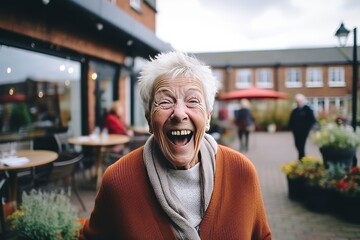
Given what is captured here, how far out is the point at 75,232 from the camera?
118 inches

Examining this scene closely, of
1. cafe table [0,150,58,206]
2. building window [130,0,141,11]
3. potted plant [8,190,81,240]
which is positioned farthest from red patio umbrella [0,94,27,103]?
potted plant [8,190,81,240]

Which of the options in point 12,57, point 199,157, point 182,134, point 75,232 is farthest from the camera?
point 12,57

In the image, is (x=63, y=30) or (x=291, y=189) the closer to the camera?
(x=291, y=189)

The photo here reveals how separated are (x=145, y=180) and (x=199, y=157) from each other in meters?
0.29

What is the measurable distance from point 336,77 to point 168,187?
114ft

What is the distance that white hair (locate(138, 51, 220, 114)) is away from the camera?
1482 mm

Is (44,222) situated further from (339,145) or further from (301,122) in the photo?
(301,122)

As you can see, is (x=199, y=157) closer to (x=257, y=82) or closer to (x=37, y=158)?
(x=37, y=158)

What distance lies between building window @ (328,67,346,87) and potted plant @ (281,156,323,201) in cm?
2918

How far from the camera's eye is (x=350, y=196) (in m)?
4.65

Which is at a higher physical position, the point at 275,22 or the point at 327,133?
the point at 275,22

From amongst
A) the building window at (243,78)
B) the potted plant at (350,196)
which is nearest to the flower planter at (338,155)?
the potted plant at (350,196)

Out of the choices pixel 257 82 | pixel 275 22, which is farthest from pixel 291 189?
pixel 257 82

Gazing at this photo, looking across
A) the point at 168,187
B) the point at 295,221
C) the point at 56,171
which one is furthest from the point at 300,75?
the point at 168,187
